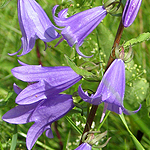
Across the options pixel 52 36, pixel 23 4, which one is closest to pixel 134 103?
pixel 52 36

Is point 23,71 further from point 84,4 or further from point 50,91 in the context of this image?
point 84,4

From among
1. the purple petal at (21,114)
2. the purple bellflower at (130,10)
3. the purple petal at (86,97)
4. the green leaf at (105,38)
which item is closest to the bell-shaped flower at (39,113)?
the purple petal at (21,114)

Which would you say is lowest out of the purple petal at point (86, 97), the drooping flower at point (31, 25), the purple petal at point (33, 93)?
the purple petal at point (33, 93)

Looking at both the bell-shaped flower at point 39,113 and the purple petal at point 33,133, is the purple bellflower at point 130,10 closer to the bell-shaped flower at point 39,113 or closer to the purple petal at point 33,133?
the bell-shaped flower at point 39,113

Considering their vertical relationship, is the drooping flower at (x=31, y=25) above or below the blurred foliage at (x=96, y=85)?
above

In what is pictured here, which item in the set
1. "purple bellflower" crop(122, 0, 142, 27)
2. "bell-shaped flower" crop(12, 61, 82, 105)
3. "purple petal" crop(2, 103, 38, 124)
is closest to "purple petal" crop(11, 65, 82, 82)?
"bell-shaped flower" crop(12, 61, 82, 105)

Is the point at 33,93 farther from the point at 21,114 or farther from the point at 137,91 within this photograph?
the point at 137,91

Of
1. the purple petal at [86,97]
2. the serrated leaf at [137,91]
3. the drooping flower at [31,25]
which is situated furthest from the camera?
the serrated leaf at [137,91]

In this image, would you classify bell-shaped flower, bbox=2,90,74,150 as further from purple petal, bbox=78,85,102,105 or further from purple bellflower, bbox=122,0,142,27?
purple bellflower, bbox=122,0,142,27
